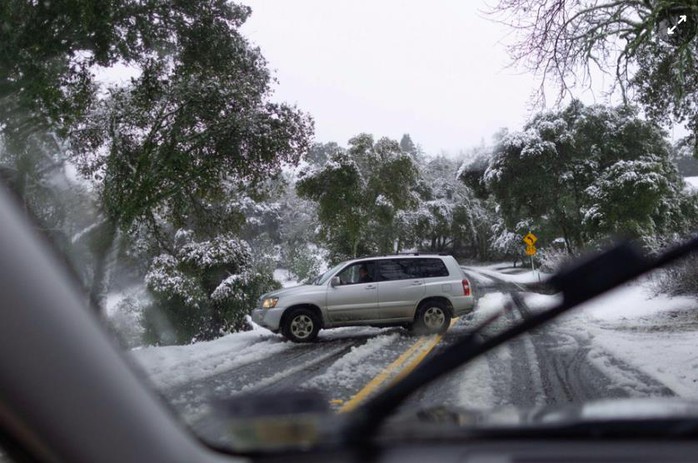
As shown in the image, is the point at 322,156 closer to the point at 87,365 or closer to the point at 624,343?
the point at 624,343

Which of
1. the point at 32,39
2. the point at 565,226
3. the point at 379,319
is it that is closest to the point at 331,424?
the point at 565,226

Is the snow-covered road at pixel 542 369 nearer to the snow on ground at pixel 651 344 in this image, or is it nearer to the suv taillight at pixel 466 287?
the snow on ground at pixel 651 344

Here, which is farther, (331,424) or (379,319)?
(379,319)

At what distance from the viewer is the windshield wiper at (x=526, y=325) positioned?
3.81ft

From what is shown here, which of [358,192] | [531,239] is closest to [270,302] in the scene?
[531,239]

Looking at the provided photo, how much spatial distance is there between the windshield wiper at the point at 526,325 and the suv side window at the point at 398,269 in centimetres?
977

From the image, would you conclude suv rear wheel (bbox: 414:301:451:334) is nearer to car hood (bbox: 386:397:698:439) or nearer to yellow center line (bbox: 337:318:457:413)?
yellow center line (bbox: 337:318:457:413)

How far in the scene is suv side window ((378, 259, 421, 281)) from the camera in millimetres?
11188

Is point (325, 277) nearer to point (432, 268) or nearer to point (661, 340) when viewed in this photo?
point (432, 268)

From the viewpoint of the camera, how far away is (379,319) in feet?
35.0

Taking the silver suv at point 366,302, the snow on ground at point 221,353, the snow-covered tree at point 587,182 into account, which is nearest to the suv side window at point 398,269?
the silver suv at point 366,302

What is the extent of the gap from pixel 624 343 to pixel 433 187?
16.6m

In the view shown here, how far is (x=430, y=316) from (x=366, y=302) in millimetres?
1189

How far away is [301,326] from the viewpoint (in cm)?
1065
